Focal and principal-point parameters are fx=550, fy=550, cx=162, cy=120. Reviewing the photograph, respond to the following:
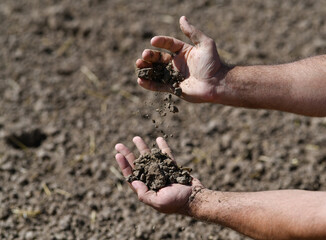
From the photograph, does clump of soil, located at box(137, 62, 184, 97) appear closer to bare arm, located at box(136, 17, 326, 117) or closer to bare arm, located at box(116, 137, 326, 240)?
bare arm, located at box(136, 17, 326, 117)

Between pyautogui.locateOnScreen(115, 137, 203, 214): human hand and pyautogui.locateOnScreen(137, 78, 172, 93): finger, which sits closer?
pyautogui.locateOnScreen(115, 137, 203, 214): human hand

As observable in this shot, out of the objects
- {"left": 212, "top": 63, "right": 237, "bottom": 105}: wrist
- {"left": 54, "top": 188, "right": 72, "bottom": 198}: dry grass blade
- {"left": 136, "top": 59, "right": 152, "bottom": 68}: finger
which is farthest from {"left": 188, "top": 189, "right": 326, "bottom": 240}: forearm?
{"left": 54, "top": 188, "right": 72, "bottom": 198}: dry grass blade

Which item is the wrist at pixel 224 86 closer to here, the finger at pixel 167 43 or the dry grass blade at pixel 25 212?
the finger at pixel 167 43

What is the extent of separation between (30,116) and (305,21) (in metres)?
2.72

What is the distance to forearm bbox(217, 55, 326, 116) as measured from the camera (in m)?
3.18

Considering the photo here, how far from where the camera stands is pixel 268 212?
8.98 feet

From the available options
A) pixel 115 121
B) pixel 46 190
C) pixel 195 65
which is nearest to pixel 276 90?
pixel 195 65

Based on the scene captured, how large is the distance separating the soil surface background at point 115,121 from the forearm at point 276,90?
856mm

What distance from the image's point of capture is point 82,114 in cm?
451

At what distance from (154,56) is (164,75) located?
0.13 metres

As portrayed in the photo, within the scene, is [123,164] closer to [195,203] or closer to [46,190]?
[195,203]

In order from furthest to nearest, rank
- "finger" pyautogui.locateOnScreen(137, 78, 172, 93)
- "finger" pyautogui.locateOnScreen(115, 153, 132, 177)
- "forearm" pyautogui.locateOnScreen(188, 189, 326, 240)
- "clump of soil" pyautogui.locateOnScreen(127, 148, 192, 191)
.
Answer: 1. "finger" pyautogui.locateOnScreen(137, 78, 172, 93)
2. "finger" pyautogui.locateOnScreen(115, 153, 132, 177)
3. "clump of soil" pyautogui.locateOnScreen(127, 148, 192, 191)
4. "forearm" pyautogui.locateOnScreen(188, 189, 326, 240)

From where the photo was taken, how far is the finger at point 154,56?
317cm

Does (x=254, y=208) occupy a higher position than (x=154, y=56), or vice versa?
(x=154, y=56)
